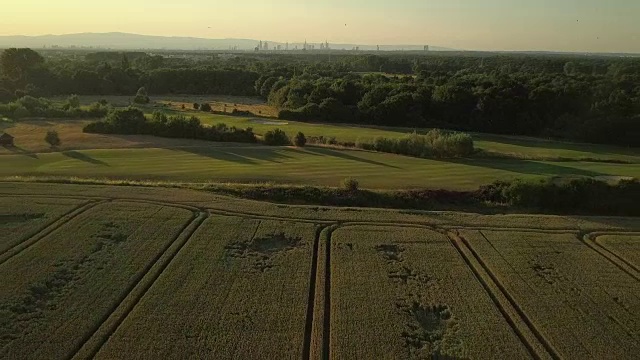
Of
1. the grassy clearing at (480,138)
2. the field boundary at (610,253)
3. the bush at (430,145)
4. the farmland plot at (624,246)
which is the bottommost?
the field boundary at (610,253)

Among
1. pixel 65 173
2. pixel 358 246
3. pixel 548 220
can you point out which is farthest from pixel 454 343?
pixel 65 173

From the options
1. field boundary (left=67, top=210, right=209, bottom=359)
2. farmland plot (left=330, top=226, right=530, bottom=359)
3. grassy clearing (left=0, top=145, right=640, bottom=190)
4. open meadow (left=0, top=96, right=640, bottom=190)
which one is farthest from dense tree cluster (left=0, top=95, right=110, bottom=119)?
farmland plot (left=330, top=226, right=530, bottom=359)

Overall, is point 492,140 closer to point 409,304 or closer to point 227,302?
point 409,304

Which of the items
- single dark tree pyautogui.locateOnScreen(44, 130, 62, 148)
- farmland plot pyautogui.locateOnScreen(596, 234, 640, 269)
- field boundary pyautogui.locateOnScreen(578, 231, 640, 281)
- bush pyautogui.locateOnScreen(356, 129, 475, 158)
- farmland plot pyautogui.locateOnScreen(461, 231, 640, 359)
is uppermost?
bush pyautogui.locateOnScreen(356, 129, 475, 158)

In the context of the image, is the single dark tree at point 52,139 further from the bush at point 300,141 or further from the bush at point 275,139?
the bush at point 300,141

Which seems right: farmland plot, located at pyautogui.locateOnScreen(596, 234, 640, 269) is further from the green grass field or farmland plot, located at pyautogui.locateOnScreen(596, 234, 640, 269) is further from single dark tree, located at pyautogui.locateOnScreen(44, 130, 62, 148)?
single dark tree, located at pyautogui.locateOnScreen(44, 130, 62, 148)

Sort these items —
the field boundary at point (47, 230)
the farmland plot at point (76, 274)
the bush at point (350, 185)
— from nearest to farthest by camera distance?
the farmland plot at point (76, 274), the field boundary at point (47, 230), the bush at point (350, 185)

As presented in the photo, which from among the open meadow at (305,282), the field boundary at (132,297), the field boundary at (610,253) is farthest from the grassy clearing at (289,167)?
the field boundary at (132,297)

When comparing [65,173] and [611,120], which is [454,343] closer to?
[65,173]
